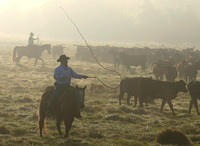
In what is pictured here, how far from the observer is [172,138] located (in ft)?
32.0

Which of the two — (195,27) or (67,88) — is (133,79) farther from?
(195,27)

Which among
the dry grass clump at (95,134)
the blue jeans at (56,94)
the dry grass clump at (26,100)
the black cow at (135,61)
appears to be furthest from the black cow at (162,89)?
the black cow at (135,61)

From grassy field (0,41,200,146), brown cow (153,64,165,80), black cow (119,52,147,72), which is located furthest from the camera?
black cow (119,52,147,72)

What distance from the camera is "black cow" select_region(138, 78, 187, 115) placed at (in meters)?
15.7

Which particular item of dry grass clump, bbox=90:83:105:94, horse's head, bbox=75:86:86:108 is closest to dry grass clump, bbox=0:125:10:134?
horse's head, bbox=75:86:86:108

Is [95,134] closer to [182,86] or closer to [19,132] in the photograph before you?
[19,132]

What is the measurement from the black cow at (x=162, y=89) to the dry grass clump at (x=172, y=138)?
5.87 metres

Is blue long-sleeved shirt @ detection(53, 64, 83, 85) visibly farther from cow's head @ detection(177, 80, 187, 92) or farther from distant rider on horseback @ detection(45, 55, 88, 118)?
cow's head @ detection(177, 80, 187, 92)

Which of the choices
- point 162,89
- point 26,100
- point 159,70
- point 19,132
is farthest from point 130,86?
point 159,70

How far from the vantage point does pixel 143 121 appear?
13594mm

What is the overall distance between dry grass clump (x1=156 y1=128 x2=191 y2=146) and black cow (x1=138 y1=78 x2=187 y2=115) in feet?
19.3

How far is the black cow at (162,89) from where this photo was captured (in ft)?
51.4

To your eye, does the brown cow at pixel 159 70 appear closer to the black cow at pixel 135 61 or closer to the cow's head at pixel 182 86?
the black cow at pixel 135 61

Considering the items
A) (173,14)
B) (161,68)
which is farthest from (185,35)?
(161,68)
